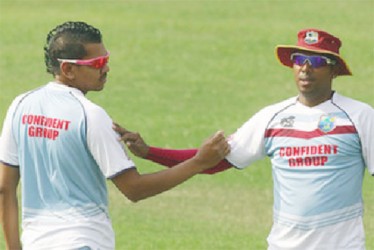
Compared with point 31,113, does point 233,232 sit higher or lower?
lower

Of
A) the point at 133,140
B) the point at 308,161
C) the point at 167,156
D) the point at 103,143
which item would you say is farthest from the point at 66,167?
the point at 308,161

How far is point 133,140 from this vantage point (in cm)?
912

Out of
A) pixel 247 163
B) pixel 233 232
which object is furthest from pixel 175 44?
pixel 247 163

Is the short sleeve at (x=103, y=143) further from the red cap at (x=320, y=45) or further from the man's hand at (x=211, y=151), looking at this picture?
the red cap at (x=320, y=45)

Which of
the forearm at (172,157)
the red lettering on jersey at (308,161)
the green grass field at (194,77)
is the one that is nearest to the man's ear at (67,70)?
the forearm at (172,157)

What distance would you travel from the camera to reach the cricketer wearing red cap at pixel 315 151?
9.05 meters

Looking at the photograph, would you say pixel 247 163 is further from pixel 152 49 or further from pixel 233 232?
pixel 152 49

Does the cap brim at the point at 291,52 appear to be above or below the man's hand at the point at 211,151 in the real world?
above

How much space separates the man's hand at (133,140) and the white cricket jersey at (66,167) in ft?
0.93

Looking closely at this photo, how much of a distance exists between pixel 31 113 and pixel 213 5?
22.8 metres

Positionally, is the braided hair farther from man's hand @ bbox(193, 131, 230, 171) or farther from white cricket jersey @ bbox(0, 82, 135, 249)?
man's hand @ bbox(193, 131, 230, 171)

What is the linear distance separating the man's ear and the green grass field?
5777mm

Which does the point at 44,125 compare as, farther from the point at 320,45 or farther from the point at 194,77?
the point at 194,77

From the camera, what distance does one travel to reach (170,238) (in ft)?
48.2
